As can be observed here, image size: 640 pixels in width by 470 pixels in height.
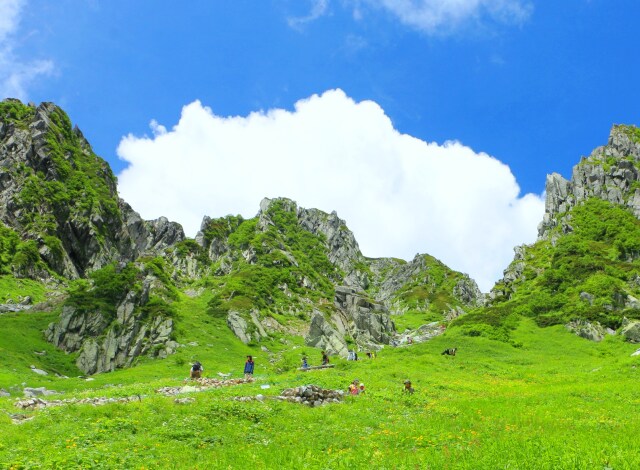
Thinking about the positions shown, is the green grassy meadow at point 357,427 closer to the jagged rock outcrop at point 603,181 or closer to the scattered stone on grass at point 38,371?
the scattered stone on grass at point 38,371

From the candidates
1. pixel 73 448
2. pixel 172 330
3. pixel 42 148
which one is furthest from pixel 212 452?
pixel 42 148

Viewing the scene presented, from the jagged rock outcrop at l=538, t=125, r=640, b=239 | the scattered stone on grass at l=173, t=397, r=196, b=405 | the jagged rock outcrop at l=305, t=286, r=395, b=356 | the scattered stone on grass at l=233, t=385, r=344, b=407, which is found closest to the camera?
the scattered stone on grass at l=173, t=397, r=196, b=405

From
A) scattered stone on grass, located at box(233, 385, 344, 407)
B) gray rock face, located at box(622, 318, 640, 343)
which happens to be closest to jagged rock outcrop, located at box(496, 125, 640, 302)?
gray rock face, located at box(622, 318, 640, 343)

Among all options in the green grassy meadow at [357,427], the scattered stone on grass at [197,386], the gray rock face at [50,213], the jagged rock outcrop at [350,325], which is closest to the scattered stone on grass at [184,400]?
the green grassy meadow at [357,427]

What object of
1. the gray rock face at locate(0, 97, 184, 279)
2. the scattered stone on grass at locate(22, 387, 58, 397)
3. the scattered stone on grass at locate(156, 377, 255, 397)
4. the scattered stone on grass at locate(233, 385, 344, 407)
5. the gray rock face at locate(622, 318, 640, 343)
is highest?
the gray rock face at locate(0, 97, 184, 279)

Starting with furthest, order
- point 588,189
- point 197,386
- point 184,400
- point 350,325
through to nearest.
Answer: point 588,189 → point 350,325 → point 197,386 → point 184,400

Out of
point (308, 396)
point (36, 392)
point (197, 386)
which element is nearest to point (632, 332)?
point (308, 396)

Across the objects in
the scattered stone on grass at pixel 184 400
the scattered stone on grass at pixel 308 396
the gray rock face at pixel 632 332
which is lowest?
the scattered stone on grass at pixel 184 400

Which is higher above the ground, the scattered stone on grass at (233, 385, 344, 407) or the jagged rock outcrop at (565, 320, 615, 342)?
the jagged rock outcrop at (565, 320, 615, 342)

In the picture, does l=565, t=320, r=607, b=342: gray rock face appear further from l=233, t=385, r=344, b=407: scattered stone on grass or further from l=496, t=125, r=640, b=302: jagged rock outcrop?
l=233, t=385, r=344, b=407: scattered stone on grass

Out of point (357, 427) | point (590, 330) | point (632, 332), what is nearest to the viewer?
point (357, 427)

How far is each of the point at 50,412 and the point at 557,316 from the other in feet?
262

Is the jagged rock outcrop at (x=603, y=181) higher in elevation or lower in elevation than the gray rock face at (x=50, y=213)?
higher

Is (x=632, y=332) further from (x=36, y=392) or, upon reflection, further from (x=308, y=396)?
(x=36, y=392)
